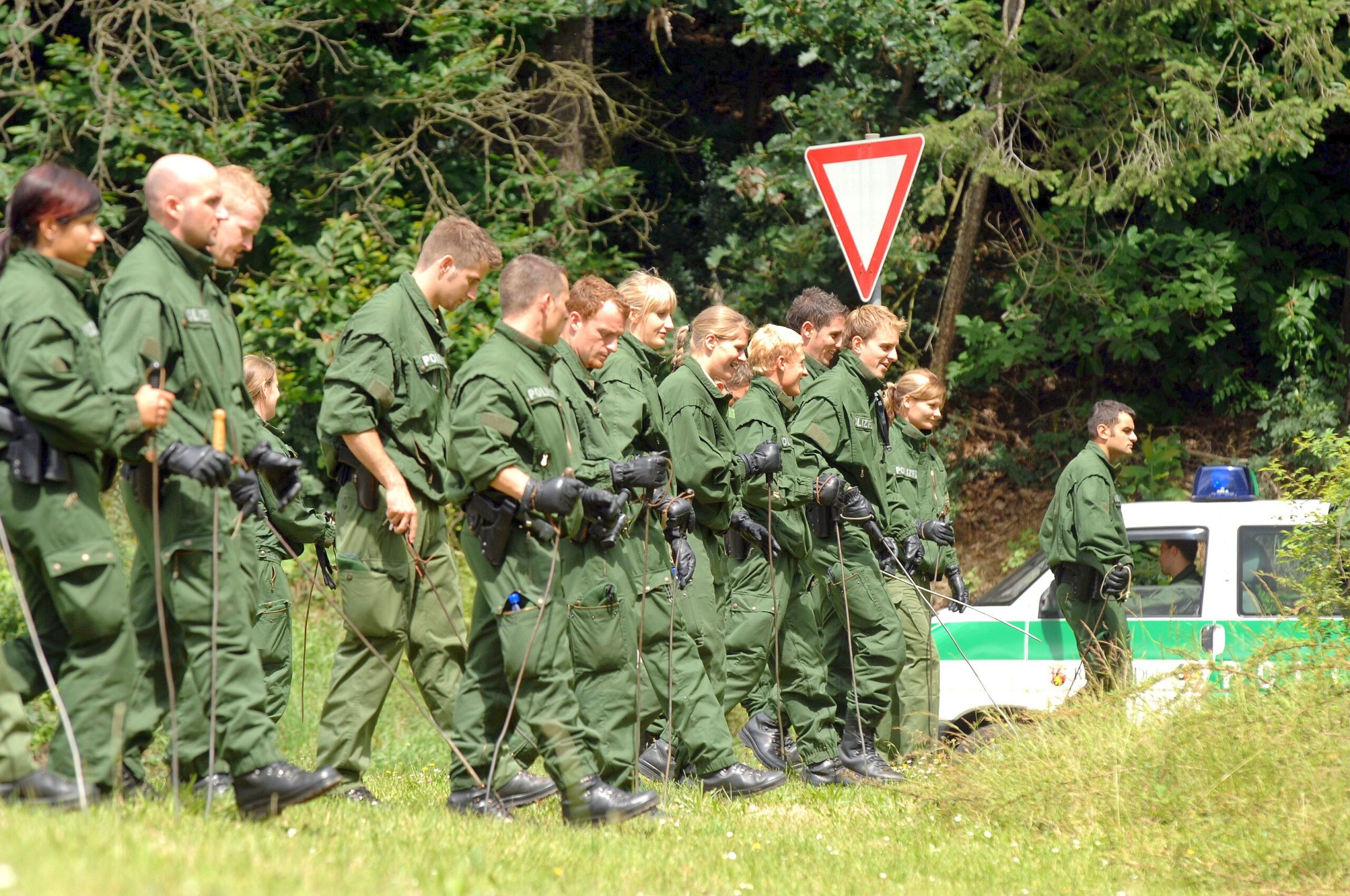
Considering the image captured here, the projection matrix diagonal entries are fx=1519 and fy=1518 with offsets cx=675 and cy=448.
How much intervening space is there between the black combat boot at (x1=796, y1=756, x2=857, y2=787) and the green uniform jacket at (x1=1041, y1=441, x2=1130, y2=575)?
194 centimetres

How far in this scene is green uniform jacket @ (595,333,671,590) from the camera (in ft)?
21.1

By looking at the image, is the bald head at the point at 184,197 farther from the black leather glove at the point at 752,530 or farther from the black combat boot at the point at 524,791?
the black leather glove at the point at 752,530

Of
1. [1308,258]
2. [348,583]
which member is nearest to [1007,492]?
[1308,258]

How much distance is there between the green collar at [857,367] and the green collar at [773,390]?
12.9 inches

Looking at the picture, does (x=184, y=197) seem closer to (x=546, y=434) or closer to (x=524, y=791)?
(x=546, y=434)

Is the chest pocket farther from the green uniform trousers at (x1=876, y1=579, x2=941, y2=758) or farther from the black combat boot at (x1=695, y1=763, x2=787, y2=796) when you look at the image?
the green uniform trousers at (x1=876, y1=579, x2=941, y2=758)

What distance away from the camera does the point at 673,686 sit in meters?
6.62

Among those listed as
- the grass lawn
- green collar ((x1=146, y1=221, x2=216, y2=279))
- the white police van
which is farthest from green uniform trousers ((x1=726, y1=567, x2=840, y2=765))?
green collar ((x1=146, y1=221, x2=216, y2=279))

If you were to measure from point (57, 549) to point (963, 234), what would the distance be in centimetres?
1080

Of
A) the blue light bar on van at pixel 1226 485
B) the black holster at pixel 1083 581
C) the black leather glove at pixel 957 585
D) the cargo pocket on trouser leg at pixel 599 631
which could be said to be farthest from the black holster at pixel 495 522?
the blue light bar on van at pixel 1226 485

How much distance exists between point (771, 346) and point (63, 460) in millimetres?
4569

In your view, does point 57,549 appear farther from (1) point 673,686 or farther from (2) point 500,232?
(2) point 500,232

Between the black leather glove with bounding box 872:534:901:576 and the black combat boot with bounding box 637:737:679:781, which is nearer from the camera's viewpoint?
the black combat boot with bounding box 637:737:679:781

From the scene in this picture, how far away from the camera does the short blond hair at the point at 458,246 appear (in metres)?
6.35
